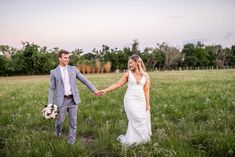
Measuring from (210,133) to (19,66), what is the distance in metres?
81.2

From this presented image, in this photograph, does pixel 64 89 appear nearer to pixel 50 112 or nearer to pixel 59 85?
pixel 59 85

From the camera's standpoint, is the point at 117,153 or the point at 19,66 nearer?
the point at 117,153

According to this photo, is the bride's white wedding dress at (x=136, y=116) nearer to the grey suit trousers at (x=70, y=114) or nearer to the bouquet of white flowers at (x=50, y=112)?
the grey suit trousers at (x=70, y=114)

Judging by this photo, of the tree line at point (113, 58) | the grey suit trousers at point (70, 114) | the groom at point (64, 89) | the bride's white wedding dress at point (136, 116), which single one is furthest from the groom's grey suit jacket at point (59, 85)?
the tree line at point (113, 58)

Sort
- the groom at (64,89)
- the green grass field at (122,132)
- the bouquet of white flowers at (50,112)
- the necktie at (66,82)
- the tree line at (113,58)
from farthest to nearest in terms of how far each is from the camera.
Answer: the tree line at (113,58)
the necktie at (66,82)
the groom at (64,89)
the bouquet of white flowers at (50,112)
the green grass field at (122,132)

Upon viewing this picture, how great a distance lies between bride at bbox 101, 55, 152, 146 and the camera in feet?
25.8

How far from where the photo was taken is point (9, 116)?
442 inches

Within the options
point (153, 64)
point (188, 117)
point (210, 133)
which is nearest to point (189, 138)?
point (210, 133)

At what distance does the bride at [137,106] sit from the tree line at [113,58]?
79.5 m

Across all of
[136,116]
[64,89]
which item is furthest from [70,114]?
[136,116]

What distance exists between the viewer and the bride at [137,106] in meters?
7.86

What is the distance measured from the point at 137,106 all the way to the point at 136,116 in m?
0.28

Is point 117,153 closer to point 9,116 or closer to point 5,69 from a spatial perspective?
point 9,116

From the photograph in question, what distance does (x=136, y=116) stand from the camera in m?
7.89
